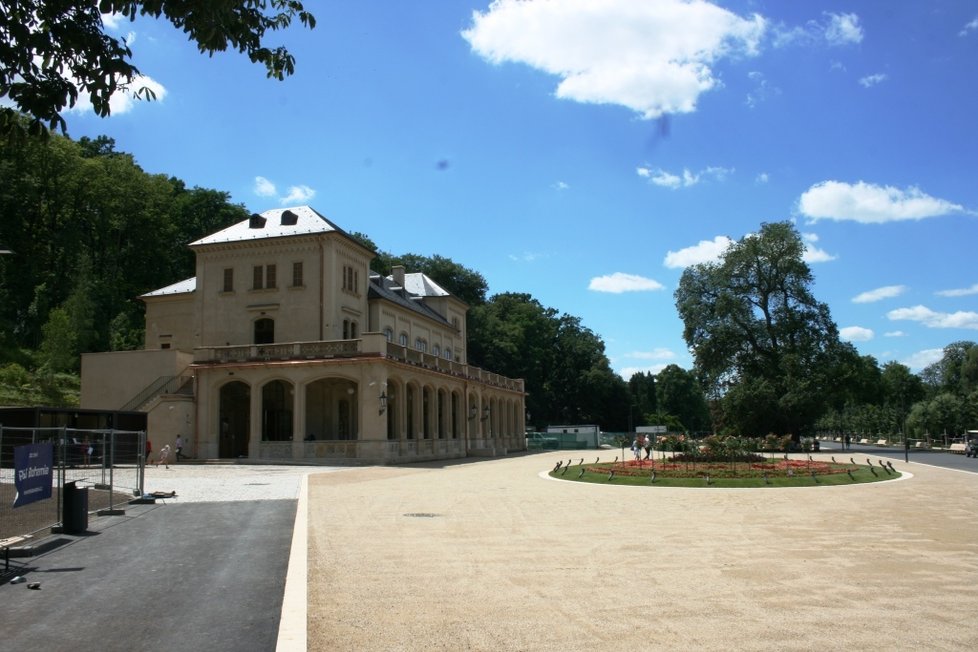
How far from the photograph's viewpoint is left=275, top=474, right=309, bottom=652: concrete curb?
21.1 feet

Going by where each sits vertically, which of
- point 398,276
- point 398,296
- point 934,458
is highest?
point 398,276

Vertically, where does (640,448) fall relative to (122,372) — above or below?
below

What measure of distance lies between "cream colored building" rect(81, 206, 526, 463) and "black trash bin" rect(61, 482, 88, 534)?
25.3m

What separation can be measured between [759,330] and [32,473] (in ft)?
208

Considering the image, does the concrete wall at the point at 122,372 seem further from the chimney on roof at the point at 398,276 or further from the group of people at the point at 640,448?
the group of people at the point at 640,448

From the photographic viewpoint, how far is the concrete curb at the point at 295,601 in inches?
253

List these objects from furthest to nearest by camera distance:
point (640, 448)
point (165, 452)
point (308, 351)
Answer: point (640, 448)
point (308, 351)
point (165, 452)

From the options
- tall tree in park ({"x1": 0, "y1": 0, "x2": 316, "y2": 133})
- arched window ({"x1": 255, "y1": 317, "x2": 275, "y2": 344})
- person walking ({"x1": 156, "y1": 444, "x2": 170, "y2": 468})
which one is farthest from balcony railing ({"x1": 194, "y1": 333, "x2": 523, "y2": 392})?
tall tree in park ({"x1": 0, "y1": 0, "x2": 316, "y2": 133})

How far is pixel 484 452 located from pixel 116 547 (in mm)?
44639

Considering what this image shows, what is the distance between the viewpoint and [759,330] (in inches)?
2630

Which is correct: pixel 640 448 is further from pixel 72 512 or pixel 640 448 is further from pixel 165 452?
pixel 72 512

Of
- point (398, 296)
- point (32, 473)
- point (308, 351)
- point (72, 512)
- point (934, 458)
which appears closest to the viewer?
point (32, 473)

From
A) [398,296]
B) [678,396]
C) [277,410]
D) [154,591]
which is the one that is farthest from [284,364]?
[678,396]

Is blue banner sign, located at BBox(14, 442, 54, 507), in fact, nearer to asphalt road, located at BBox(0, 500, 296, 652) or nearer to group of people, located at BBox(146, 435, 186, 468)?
asphalt road, located at BBox(0, 500, 296, 652)
